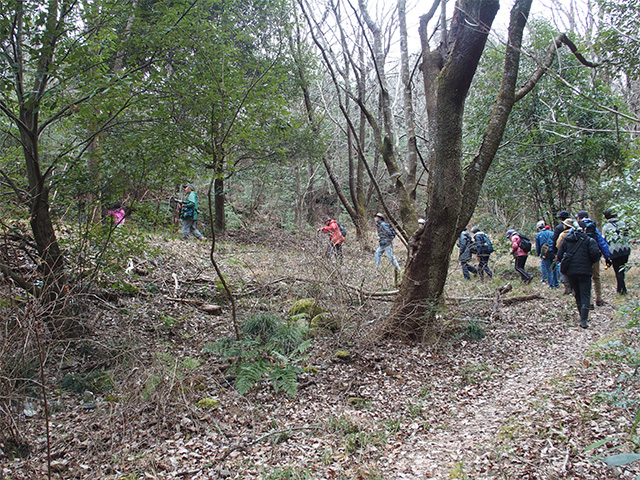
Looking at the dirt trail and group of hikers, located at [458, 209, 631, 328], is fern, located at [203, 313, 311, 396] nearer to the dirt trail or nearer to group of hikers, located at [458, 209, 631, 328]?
the dirt trail

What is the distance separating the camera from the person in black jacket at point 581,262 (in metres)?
6.44

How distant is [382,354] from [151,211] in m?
3.81

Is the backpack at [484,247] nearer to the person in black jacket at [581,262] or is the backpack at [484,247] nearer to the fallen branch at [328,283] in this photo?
the person in black jacket at [581,262]

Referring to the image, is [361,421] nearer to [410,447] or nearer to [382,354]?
[410,447]

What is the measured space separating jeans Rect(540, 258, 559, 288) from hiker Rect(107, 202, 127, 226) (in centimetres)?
919

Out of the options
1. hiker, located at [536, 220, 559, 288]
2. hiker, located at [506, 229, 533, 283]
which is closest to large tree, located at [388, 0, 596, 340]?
hiker, located at [536, 220, 559, 288]

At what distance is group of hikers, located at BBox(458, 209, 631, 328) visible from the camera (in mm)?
6445

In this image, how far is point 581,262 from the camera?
6.45 m

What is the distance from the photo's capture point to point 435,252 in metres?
5.73

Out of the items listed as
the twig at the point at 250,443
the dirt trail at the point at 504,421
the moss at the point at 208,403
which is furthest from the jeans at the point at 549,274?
the moss at the point at 208,403

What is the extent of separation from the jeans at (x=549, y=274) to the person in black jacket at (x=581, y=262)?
9.87 ft

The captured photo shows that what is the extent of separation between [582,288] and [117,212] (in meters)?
7.28

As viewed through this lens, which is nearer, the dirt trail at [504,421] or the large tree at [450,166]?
the dirt trail at [504,421]

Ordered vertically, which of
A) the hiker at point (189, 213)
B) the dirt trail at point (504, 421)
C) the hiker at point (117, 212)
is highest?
the hiker at point (189, 213)
